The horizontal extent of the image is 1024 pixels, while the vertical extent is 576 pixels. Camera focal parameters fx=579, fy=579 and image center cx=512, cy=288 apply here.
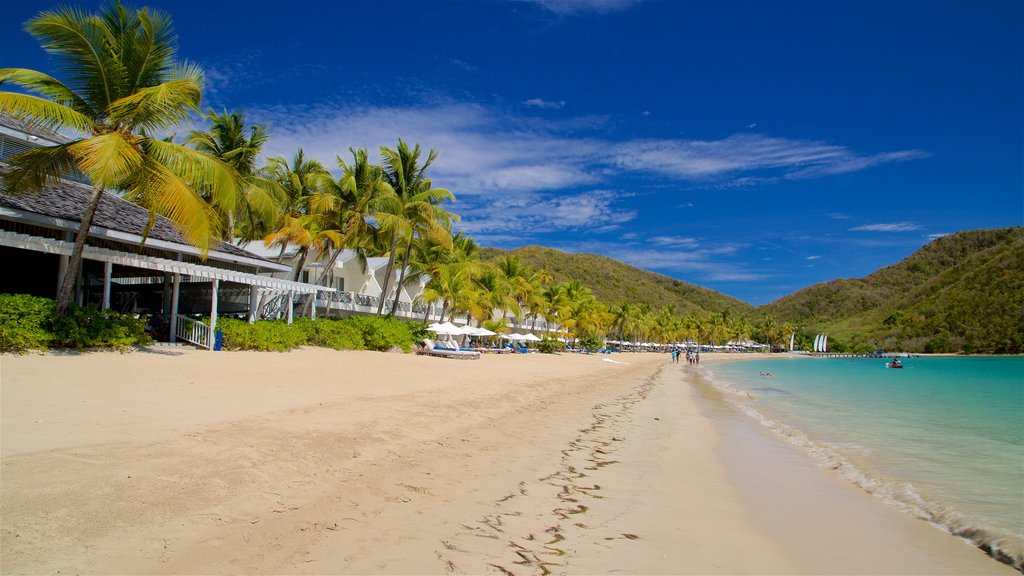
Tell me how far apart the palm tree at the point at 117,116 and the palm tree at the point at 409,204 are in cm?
1382

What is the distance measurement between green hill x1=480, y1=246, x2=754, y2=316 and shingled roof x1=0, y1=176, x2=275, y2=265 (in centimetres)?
8915

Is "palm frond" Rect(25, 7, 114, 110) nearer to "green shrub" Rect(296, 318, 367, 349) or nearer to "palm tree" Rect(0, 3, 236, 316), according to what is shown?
"palm tree" Rect(0, 3, 236, 316)

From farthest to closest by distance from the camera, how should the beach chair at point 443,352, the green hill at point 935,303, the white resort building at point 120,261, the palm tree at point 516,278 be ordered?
the green hill at point 935,303 → the palm tree at point 516,278 → the beach chair at point 443,352 → the white resort building at point 120,261

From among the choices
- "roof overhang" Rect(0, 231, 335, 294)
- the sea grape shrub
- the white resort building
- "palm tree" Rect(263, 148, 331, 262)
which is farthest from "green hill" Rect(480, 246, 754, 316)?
"roof overhang" Rect(0, 231, 335, 294)

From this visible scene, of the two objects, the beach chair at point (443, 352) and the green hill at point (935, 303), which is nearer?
the beach chair at point (443, 352)

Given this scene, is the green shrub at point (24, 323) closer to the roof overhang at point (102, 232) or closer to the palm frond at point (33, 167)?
the palm frond at point (33, 167)

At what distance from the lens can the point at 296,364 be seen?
1454 centimetres

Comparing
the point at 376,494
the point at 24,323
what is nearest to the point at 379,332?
the point at 24,323

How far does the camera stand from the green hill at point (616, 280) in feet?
404

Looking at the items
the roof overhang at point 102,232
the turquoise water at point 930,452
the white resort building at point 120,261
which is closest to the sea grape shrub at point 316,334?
the white resort building at point 120,261

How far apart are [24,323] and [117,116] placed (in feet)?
14.7

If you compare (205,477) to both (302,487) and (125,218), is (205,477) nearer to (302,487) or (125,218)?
(302,487)

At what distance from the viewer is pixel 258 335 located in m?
16.9

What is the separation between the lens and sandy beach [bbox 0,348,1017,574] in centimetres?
377
